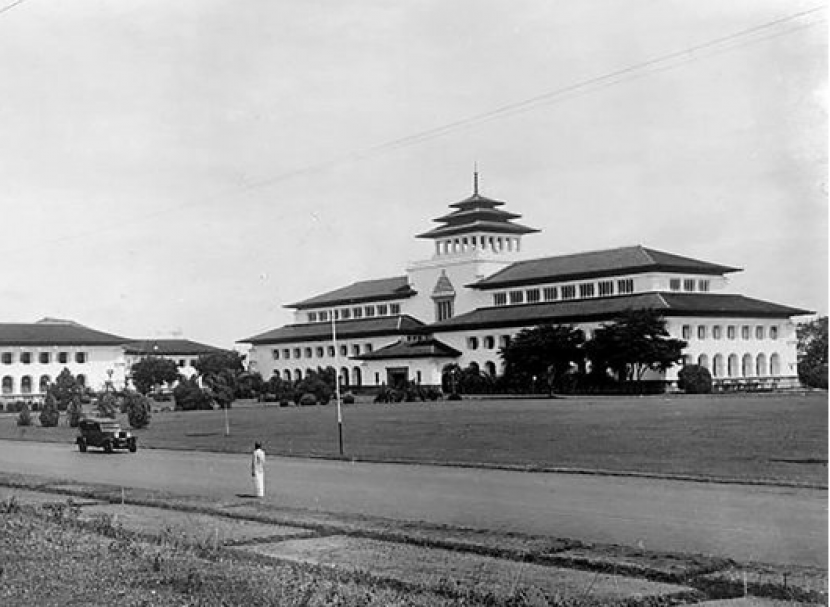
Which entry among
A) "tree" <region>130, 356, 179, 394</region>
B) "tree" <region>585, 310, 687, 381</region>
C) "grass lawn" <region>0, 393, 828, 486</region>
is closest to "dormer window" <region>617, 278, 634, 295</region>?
"tree" <region>585, 310, 687, 381</region>

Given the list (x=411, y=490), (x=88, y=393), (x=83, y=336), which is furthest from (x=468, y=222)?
(x=411, y=490)

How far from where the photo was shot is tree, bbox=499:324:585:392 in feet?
212

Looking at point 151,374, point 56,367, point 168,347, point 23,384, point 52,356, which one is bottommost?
point 23,384

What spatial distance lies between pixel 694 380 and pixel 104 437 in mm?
37259

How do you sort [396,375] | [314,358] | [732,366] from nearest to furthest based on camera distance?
[732,366] → [396,375] → [314,358]

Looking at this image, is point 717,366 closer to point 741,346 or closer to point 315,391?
point 741,346

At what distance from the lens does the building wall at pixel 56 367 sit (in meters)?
103

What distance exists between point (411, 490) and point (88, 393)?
234 ft

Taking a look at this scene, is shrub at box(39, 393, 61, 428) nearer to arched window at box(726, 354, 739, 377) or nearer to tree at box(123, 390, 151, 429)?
tree at box(123, 390, 151, 429)

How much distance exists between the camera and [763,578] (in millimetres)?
8750

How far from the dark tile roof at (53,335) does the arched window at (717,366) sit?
202 feet

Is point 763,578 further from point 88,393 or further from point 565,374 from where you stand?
point 88,393

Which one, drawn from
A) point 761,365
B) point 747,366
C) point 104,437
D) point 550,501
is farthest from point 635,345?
point 550,501

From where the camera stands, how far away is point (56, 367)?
105 m
